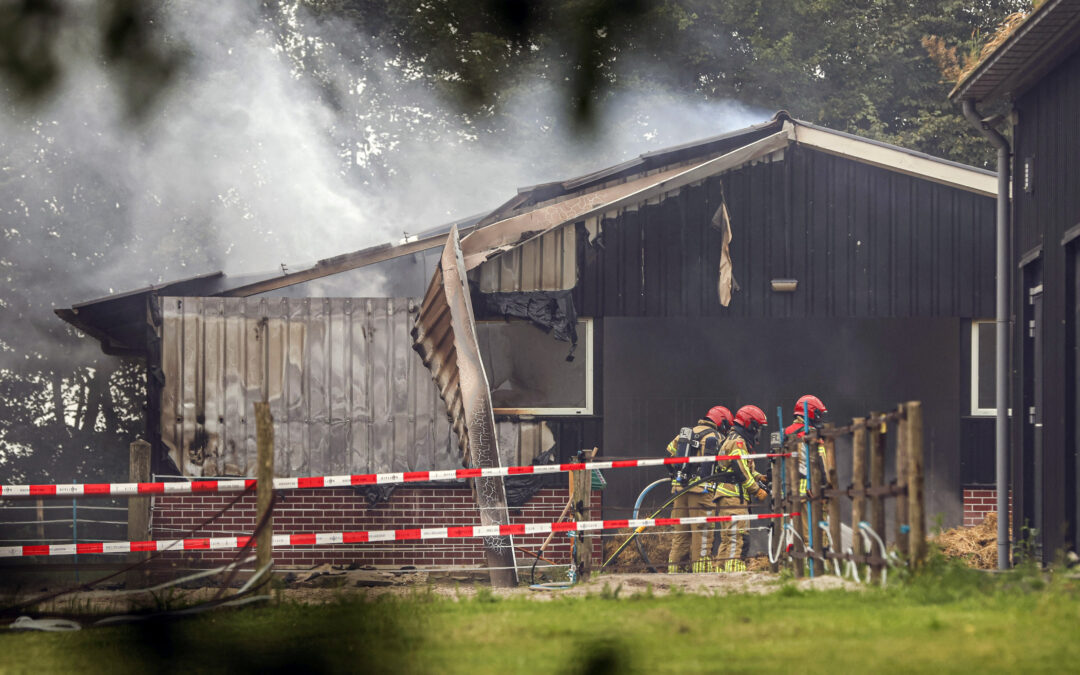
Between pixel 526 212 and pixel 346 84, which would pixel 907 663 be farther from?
pixel 346 84

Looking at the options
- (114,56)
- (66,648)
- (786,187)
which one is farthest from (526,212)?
(114,56)

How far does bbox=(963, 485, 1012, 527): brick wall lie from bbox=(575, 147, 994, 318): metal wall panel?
6.10 ft

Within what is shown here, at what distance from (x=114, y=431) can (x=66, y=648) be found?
22613 mm

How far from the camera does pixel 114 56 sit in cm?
3306

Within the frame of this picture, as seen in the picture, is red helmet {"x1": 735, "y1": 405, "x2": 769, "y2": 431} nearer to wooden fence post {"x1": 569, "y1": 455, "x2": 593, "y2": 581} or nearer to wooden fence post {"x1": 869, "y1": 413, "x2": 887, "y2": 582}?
wooden fence post {"x1": 569, "y1": 455, "x2": 593, "y2": 581}

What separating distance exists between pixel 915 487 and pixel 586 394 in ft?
22.9

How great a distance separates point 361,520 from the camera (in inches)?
575

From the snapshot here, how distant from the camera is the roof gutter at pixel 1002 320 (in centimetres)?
1270

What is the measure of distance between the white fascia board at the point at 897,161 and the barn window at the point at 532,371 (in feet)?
11.5

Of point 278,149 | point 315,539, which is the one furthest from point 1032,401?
point 278,149

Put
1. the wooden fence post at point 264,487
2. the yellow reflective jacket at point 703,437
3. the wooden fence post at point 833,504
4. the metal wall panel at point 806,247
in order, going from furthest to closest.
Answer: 1. the metal wall panel at point 806,247
2. the yellow reflective jacket at point 703,437
3. the wooden fence post at point 833,504
4. the wooden fence post at point 264,487

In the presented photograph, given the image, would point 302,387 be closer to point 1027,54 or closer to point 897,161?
point 897,161

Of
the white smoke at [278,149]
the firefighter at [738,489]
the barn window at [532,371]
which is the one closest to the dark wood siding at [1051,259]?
the firefighter at [738,489]

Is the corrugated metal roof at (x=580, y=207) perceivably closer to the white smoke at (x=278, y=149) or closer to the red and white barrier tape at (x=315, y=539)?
the red and white barrier tape at (x=315, y=539)
